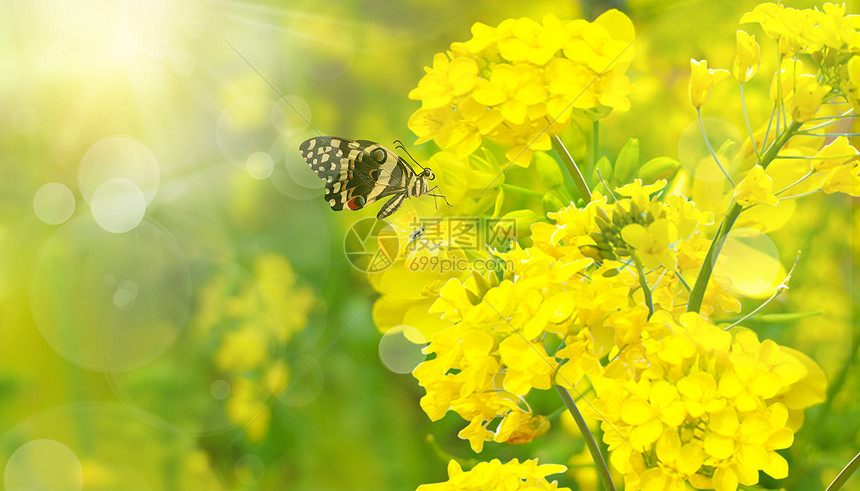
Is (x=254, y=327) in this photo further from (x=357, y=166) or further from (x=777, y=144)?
(x=777, y=144)

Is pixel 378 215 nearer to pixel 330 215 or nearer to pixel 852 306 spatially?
pixel 330 215

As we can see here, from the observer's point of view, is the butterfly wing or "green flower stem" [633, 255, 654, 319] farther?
the butterfly wing

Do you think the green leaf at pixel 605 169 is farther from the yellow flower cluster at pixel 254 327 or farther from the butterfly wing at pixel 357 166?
the yellow flower cluster at pixel 254 327

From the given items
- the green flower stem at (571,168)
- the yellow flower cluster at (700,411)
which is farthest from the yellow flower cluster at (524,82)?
the yellow flower cluster at (700,411)

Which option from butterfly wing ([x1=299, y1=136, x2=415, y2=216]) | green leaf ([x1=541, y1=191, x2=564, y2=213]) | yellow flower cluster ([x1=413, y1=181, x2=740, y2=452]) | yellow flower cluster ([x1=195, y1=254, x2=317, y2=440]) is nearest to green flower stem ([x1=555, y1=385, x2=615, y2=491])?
yellow flower cluster ([x1=413, y1=181, x2=740, y2=452])

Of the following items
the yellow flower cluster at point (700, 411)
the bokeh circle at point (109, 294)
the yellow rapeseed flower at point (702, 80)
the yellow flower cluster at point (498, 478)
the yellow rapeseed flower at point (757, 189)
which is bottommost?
the bokeh circle at point (109, 294)

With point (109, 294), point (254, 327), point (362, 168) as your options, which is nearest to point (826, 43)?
point (362, 168)

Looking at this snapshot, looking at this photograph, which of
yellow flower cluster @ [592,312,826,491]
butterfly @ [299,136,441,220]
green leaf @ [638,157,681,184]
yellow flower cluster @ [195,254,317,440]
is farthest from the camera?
yellow flower cluster @ [195,254,317,440]

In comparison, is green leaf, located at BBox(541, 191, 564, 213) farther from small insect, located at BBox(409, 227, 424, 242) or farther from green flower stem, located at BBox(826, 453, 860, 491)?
green flower stem, located at BBox(826, 453, 860, 491)
